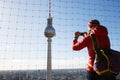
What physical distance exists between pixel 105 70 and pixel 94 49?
0.88 feet

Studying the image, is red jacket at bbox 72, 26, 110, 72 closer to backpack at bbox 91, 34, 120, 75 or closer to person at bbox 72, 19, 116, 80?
person at bbox 72, 19, 116, 80

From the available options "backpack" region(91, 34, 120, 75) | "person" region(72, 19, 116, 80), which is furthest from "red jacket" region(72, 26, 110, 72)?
"backpack" region(91, 34, 120, 75)

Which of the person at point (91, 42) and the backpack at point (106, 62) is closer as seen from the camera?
the backpack at point (106, 62)

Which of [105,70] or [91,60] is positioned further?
[91,60]

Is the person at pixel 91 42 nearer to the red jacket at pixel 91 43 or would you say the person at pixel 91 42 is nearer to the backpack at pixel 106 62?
the red jacket at pixel 91 43

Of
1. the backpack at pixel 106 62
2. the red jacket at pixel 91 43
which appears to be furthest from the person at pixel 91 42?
the backpack at pixel 106 62

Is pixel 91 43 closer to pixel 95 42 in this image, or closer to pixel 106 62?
pixel 95 42

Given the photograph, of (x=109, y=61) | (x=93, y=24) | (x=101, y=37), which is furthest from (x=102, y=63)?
(x=93, y=24)

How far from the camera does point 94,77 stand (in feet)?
11.1

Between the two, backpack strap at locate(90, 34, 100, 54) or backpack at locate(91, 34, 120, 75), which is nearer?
backpack at locate(91, 34, 120, 75)

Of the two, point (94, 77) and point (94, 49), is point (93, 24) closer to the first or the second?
point (94, 49)

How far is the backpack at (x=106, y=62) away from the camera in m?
3.17

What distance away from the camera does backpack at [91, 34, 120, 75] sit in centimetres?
317

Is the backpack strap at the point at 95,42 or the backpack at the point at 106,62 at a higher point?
the backpack strap at the point at 95,42
